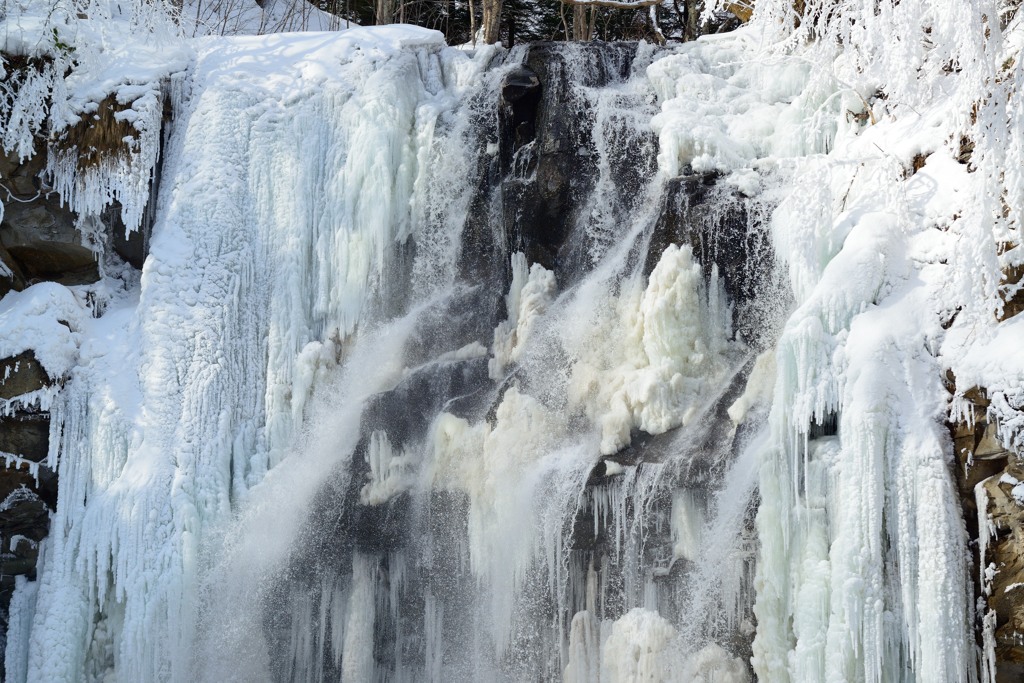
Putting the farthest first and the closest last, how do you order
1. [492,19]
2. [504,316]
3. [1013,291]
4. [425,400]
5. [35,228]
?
[492,19], [35,228], [504,316], [425,400], [1013,291]

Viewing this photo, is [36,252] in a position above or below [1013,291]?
above

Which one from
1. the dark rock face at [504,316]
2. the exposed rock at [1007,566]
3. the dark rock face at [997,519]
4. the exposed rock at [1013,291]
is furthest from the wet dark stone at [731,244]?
the exposed rock at [1007,566]

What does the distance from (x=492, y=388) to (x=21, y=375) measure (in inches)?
142

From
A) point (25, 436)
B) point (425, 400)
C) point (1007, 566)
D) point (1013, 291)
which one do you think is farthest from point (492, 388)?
point (1007, 566)

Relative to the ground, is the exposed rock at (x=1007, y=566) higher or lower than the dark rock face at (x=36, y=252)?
lower

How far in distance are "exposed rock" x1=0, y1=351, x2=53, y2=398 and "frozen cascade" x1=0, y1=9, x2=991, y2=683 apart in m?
0.24

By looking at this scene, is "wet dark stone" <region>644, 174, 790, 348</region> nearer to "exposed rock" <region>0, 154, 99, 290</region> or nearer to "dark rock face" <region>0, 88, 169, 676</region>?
"dark rock face" <region>0, 88, 169, 676</region>

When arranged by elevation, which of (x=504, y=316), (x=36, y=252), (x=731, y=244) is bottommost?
(x=504, y=316)

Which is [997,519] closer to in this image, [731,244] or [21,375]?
[731,244]

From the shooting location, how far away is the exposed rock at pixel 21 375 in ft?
26.8

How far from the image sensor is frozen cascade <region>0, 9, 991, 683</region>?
20.8ft

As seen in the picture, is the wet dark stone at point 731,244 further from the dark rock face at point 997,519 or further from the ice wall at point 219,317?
the ice wall at point 219,317

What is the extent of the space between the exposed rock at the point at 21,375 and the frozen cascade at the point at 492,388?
0.80 ft

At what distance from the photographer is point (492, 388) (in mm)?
8453
